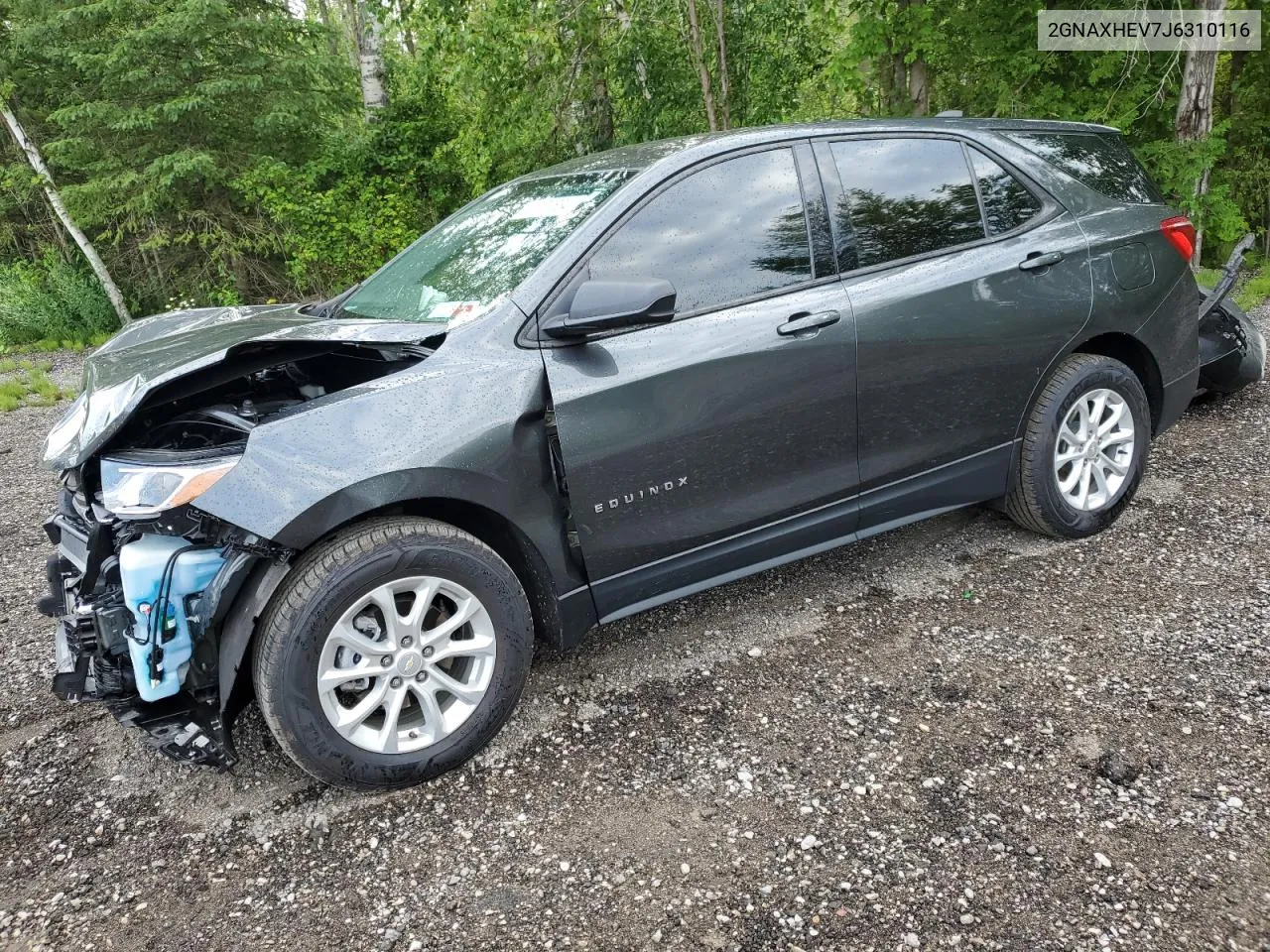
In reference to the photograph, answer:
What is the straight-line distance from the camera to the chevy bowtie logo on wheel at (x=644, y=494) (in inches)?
105

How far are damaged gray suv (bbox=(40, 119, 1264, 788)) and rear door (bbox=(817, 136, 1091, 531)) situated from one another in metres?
0.01

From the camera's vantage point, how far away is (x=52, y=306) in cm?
1231

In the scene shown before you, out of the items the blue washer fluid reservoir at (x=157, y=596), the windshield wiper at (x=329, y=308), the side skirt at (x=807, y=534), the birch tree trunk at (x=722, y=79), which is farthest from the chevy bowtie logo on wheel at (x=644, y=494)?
the birch tree trunk at (x=722, y=79)

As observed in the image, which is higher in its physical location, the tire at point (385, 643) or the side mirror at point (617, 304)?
the side mirror at point (617, 304)

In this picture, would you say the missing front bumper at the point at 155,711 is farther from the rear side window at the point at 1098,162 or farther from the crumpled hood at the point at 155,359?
the rear side window at the point at 1098,162

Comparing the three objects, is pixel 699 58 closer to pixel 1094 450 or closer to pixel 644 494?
pixel 1094 450

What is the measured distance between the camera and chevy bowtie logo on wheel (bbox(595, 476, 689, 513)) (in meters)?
2.68

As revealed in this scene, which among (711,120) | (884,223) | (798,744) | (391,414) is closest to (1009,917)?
(798,744)

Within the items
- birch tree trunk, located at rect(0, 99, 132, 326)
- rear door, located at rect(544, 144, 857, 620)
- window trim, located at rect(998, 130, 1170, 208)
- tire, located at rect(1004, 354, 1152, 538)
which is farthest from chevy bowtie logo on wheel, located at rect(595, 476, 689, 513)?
birch tree trunk, located at rect(0, 99, 132, 326)

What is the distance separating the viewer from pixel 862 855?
86.2 inches

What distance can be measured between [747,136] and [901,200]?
640mm

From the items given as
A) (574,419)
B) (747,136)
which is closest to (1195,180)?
(747,136)

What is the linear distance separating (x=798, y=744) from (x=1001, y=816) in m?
0.59

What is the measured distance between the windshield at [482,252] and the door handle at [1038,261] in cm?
160
